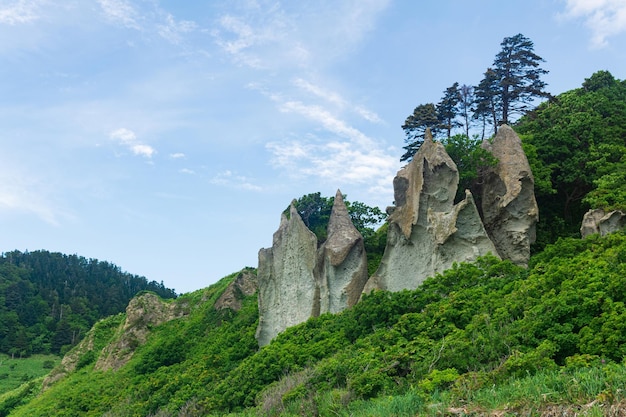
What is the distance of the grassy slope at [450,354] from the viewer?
12195 mm

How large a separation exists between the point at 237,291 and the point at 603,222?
19129 millimetres

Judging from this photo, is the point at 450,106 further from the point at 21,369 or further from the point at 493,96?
the point at 21,369

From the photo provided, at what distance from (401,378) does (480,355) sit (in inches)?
82.6

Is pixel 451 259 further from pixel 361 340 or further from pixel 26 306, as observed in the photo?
pixel 26 306

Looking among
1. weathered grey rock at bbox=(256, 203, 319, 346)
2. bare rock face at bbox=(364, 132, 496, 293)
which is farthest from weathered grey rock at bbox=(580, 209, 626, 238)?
weathered grey rock at bbox=(256, 203, 319, 346)

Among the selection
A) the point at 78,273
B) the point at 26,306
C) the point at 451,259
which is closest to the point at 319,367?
the point at 451,259

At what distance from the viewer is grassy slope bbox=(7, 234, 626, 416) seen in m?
12.2

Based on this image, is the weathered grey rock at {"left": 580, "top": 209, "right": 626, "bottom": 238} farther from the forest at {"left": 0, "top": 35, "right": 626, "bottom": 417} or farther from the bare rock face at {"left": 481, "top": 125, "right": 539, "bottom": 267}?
the bare rock face at {"left": 481, "top": 125, "right": 539, "bottom": 267}

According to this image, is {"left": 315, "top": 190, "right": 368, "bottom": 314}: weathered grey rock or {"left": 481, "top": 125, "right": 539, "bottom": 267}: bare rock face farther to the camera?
{"left": 315, "top": 190, "right": 368, "bottom": 314}: weathered grey rock

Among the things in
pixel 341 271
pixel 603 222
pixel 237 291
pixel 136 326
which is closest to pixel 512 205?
pixel 603 222

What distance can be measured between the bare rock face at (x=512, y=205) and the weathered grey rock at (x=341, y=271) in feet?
17.5

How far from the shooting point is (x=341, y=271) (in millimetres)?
25719

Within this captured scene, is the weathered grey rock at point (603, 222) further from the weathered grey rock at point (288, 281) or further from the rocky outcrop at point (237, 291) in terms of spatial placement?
the rocky outcrop at point (237, 291)

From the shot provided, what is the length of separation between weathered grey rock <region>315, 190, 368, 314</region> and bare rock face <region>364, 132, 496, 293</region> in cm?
97
